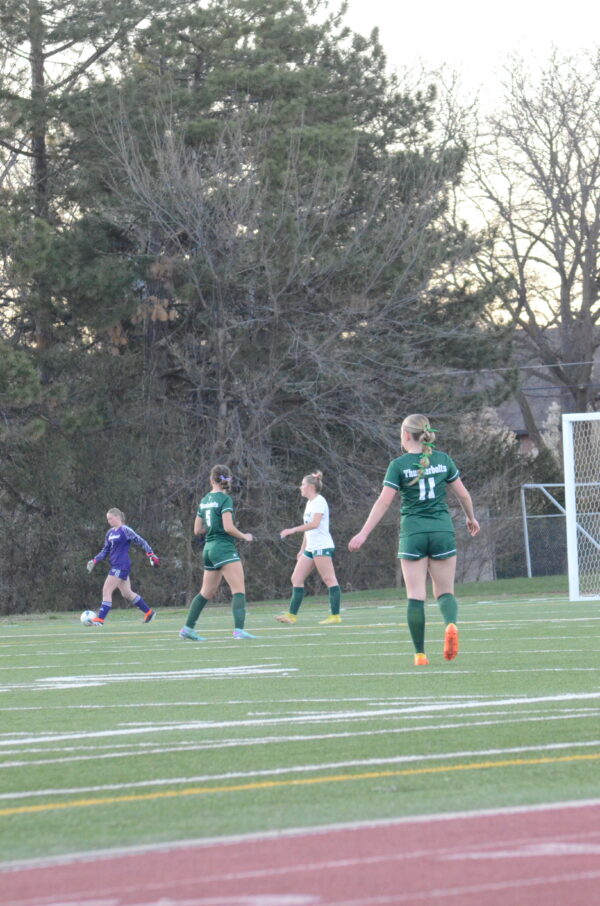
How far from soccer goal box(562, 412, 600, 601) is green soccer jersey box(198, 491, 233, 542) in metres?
10.1

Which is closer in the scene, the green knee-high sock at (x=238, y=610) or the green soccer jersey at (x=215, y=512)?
the green soccer jersey at (x=215, y=512)

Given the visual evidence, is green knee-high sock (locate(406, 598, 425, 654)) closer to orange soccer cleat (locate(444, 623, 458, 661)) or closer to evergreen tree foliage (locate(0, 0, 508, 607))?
orange soccer cleat (locate(444, 623, 458, 661))

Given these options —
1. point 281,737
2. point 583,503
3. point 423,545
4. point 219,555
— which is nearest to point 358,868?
point 281,737

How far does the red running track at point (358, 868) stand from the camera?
441cm

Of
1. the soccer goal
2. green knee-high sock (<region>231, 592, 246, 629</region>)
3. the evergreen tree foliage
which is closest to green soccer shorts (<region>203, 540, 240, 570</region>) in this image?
green knee-high sock (<region>231, 592, 246, 629</region>)

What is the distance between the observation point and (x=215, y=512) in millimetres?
17328

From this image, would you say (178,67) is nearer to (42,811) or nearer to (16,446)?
(16,446)

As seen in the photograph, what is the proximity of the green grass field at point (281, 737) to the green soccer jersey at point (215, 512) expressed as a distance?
190cm

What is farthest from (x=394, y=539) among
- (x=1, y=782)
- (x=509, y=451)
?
(x=1, y=782)

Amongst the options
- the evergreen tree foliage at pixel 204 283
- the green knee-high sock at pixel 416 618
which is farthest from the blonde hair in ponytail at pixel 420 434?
the evergreen tree foliage at pixel 204 283

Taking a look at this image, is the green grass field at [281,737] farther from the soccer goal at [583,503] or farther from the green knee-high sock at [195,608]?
the soccer goal at [583,503]

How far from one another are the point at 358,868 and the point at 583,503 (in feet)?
92.1

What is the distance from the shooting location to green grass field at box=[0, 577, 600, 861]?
583 centimetres

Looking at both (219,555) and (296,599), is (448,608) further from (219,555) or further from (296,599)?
(296,599)
